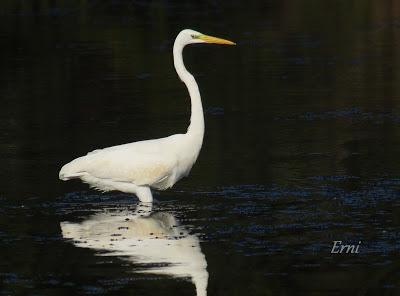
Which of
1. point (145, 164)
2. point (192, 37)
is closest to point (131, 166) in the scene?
point (145, 164)

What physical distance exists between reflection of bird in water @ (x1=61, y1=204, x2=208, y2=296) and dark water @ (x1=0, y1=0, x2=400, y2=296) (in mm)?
21

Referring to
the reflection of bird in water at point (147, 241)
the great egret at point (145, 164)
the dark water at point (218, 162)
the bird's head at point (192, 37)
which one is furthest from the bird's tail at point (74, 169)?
the bird's head at point (192, 37)

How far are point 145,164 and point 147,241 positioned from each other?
1693 millimetres

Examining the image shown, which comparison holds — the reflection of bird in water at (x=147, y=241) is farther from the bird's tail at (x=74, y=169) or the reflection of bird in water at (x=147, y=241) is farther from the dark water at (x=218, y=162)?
the bird's tail at (x=74, y=169)

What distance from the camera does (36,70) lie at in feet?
88.8

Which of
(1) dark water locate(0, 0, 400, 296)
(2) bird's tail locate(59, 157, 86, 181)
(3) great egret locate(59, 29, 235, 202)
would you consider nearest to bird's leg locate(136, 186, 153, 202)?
(3) great egret locate(59, 29, 235, 202)

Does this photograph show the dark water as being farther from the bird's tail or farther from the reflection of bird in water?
the bird's tail

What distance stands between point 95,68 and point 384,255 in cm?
1690

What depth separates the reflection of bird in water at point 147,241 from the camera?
1048 cm

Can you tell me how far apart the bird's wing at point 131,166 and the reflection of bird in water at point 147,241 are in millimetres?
328

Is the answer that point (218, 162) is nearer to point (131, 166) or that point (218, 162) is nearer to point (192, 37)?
point (192, 37)

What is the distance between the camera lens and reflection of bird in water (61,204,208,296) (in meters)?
10.5

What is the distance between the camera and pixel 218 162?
1571 cm

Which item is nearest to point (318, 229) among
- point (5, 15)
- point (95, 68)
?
point (95, 68)
